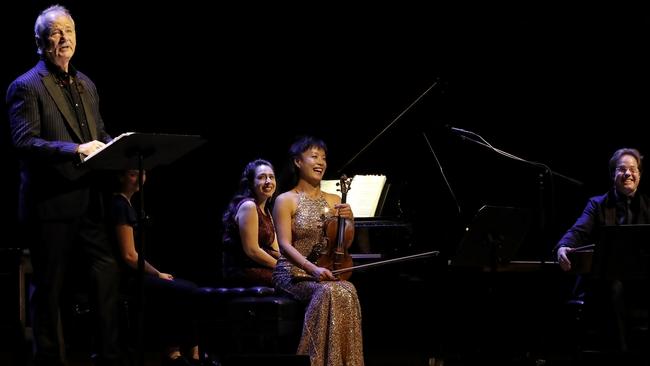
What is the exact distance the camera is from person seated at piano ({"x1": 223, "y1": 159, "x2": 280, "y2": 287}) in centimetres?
566

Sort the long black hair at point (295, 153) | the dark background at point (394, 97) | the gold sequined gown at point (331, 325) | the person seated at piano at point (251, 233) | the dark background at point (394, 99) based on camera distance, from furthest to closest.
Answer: the dark background at point (394, 97) → the dark background at point (394, 99) → the person seated at piano at point (251, 233) → the long black hair at point (295, 153) → the gold sequined gown at point (331, 325)

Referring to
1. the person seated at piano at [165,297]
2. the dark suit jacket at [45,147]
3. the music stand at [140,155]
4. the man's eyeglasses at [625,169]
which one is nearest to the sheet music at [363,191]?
the person seated at piano at [165,297]

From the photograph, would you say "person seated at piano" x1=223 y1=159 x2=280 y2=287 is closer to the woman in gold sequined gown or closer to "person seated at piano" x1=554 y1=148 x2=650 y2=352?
the woman in gold sequined gown

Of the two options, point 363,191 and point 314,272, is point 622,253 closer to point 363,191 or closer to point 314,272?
point 314,272

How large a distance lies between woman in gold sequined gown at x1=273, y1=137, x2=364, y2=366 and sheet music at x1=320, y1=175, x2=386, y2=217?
3.99 ft

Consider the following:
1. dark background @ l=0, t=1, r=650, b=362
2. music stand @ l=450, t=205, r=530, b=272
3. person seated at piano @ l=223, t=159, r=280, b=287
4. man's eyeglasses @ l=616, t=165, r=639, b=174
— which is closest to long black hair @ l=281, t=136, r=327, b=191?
person seated at piano @ l=223, t=159, r=280, b=287

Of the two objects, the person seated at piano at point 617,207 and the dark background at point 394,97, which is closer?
the person seated at piano at point 617,207

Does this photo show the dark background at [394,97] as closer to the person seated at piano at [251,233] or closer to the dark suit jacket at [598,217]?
the dark suit jacket at [598,217]

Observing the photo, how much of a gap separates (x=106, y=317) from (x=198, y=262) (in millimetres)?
2938

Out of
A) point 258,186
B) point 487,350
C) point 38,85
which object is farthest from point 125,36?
point 487,350

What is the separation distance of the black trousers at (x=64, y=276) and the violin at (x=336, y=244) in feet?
4.54

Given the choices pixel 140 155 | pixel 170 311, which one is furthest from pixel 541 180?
pixel 140 155

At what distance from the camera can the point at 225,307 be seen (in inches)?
201

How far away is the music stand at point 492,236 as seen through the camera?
4.93 m
